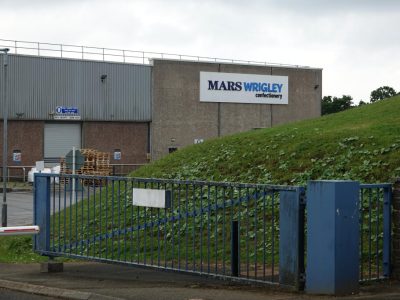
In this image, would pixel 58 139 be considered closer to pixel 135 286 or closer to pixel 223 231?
pixel 135 286

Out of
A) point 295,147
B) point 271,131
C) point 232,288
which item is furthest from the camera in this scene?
point 271,131

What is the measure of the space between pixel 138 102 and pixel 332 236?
157 ft

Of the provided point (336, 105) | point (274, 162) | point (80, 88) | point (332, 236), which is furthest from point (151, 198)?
point (336, 105)

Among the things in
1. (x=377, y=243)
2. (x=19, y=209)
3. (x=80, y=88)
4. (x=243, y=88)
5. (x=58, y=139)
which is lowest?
(x=19, y=209)

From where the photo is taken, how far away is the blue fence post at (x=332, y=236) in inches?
333

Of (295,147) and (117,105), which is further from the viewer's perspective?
(117,105)

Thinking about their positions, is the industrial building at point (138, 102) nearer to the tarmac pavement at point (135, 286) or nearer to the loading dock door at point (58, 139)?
the loading dock door at point (58, 139)

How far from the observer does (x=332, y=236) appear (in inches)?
333

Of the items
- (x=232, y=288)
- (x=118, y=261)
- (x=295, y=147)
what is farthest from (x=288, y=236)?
(x=295, y=147)

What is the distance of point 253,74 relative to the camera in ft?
202

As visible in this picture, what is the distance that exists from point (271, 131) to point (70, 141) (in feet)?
116

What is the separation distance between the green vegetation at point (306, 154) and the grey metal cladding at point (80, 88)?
31.6m

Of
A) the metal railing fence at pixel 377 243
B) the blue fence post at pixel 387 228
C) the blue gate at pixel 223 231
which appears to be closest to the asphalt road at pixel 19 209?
the blue gate at pixel 223 231

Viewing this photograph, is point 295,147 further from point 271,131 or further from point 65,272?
point 65,272
